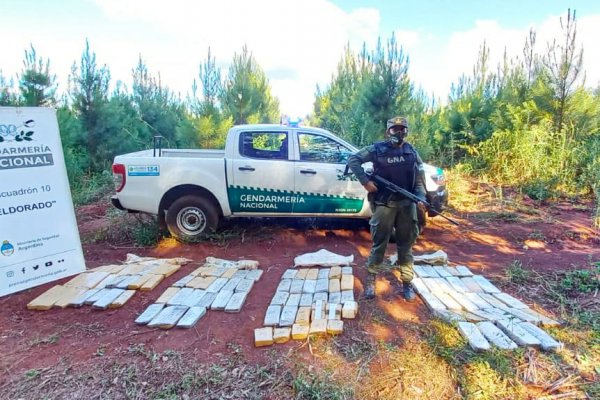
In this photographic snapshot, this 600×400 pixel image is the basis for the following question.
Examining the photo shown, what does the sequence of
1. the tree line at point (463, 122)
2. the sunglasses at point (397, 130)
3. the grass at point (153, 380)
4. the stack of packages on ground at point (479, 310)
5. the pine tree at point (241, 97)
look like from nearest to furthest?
the grass at point (153, 380) < the stack of packages on ground at point (479, 310) < the sunglasses at point (397, 130) < the tree line at point (463, 122) < the pine tree at point (241, 97)

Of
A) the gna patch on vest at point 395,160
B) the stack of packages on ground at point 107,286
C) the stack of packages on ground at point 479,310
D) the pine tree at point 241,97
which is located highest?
the pine tree at point 241,97

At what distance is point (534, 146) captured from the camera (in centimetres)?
927

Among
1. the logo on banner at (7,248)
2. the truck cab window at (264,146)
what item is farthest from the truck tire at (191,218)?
the logo on banner at (7,248)

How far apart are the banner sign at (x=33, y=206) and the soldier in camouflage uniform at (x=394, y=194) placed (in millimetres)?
3070

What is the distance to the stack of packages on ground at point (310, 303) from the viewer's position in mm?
3197

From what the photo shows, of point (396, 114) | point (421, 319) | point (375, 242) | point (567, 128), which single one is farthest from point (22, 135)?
point (567, 128)

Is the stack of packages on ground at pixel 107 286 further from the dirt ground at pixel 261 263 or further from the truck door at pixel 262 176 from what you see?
the truck door at pixel 262 176

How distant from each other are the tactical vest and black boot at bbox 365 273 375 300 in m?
0.80

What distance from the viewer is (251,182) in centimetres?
582

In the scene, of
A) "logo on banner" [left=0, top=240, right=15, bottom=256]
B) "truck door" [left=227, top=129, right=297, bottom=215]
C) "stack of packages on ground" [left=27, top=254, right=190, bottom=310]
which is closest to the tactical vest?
"truck door" [left=227, top=129, right=297, bottom=215]

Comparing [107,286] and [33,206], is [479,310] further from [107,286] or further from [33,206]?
[33,206]

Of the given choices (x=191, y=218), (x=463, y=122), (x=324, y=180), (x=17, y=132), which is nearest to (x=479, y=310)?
(x=324, y=180)

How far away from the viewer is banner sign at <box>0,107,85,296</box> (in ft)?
12.5

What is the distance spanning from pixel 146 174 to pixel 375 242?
3.58 metres
